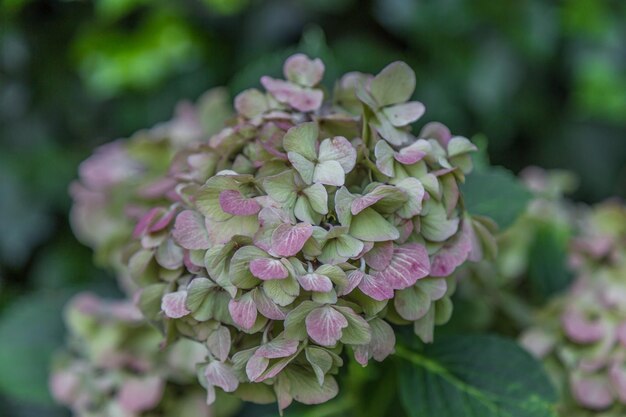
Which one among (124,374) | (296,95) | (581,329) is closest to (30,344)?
(124,374)

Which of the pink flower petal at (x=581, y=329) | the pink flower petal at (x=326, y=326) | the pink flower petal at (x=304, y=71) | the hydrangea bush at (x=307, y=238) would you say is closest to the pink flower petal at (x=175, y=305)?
the hydrangea bush at (x=307, y=238)

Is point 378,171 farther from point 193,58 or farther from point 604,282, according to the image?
point 193,58

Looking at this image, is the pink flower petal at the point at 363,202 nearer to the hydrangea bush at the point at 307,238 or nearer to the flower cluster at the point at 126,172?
the hydrangea bush at the point at 307,238

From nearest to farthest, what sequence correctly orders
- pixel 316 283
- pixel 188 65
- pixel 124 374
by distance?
1. pixel 316 283
2. pixel 124 374
3. pixel 188 65

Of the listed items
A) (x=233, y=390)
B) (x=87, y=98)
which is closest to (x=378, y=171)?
(x=233, y=390)

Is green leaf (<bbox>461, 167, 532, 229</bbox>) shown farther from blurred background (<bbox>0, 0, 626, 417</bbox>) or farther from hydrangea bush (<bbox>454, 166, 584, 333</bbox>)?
blurred background (<bbox>0, 0, 626, 417</bbox>)

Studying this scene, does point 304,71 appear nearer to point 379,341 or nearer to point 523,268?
point 379,341
